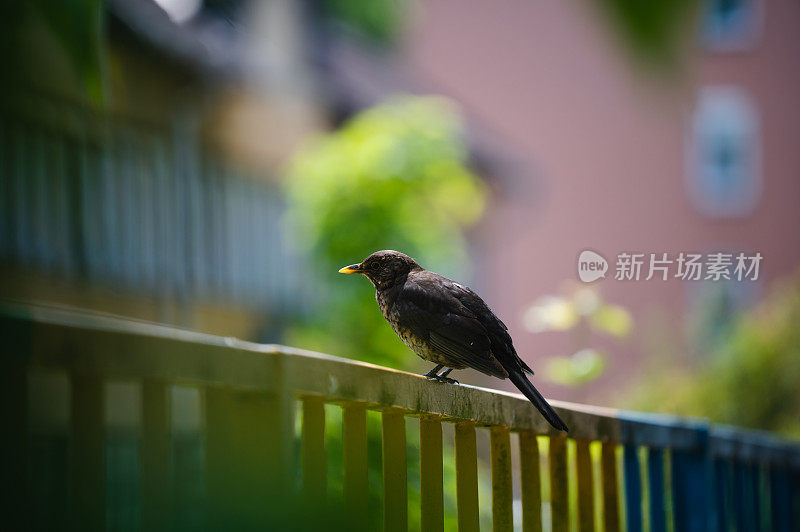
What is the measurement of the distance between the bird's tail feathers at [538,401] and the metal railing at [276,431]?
0.03 meters

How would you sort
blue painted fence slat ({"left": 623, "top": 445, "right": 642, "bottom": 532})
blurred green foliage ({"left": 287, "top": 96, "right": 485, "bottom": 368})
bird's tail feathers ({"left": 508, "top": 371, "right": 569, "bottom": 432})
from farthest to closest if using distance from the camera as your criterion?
blurred green foliage ({"left": 287, "top": 96, "right": 485, "bottom": 368})
blue painted fence slat ({"left": 623, "top": 445, "right": 642, "bottom": 532})
bird's tail feathers ({"left": 508, "top": 371, "right": 569, "bottom": 432})

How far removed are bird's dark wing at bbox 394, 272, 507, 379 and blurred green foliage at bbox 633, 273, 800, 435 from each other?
16.0 ft

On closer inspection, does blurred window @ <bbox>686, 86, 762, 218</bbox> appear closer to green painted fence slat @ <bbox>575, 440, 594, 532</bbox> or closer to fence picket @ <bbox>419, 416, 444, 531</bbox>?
green painted fence slat @ <bbox>575, 440, 594, 532</bbox>

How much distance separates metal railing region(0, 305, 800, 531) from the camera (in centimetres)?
42

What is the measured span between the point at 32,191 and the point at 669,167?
841 cm

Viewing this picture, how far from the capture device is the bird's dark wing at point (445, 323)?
1.65m

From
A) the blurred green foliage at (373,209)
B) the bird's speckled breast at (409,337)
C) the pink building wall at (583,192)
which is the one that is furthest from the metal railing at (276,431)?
the pink building wall at (583,192)

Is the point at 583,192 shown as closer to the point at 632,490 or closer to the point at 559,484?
the point at 632,490

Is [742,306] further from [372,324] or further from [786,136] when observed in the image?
[372,324]

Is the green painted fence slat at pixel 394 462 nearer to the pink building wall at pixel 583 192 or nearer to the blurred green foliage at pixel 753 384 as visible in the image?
the blurred green foliage at pixel 753 384

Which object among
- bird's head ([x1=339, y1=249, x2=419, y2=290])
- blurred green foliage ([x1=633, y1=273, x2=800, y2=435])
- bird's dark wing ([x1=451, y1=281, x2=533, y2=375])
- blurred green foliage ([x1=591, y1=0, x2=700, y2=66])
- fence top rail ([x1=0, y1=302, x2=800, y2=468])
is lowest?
fence top rail ([x1=0, y1=302, x2=800, y2=468])

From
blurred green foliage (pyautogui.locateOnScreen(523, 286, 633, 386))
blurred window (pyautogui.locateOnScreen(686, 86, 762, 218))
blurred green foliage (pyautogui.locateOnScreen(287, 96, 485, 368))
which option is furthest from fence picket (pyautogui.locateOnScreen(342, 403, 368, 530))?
blurred window (pyautogui.locateOnScreen(686, 86, 762, 218))

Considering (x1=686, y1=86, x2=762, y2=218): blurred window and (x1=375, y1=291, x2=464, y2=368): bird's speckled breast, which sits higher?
(x1=686, y1=86, x2=762, y2=218): blurred window

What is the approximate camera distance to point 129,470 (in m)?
0.66
